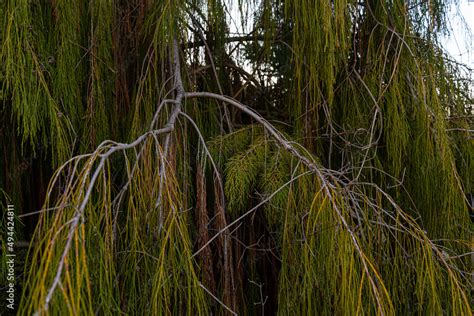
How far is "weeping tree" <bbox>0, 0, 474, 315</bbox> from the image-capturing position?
3.05 feet

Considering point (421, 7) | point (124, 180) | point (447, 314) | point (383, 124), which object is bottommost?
point (447, 314)

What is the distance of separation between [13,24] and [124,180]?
38 cm

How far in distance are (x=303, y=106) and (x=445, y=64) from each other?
0.41m

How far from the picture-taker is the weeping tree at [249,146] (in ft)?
3.05

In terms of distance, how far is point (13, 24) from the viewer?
1000 mm

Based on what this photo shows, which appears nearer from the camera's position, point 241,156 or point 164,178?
point 164,178

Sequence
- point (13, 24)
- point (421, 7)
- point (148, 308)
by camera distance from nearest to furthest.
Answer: point (148, 308), point (13, 24), point (421, 7)

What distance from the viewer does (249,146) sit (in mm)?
1250

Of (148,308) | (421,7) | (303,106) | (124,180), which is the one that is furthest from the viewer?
(421,7)

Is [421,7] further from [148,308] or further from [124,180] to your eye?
[148,308]

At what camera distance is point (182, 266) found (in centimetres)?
90

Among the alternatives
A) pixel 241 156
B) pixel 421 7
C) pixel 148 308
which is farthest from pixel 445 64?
pixel 148 308

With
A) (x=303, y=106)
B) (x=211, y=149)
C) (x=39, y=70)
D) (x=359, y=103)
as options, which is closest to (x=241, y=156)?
(x=211, y=149)

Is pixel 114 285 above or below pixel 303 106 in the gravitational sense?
below
